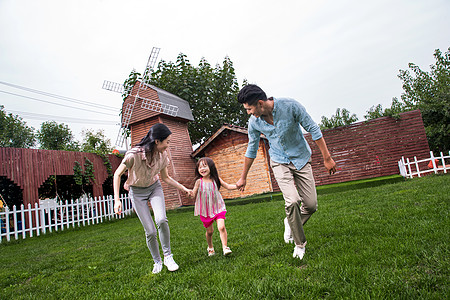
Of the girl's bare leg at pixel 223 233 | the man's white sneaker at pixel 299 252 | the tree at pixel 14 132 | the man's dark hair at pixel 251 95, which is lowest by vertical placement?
the man's white sneaker at pixel 299 252

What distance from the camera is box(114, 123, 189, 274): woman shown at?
3.76m

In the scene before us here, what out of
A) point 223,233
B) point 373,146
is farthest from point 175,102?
point 223,233

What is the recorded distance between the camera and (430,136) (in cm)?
2539

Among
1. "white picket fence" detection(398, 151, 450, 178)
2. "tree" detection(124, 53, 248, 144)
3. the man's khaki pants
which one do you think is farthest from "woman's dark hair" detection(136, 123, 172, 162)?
"tree" detection(124, 53, 248, 144)

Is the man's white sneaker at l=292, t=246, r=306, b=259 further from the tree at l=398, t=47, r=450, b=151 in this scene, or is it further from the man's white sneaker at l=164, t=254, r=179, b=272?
the tree at l=398, t=47, r=450, b=151

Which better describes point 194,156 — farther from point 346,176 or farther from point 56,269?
point 56,269

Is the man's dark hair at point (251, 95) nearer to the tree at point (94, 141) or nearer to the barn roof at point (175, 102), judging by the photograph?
the barn roof at point (175, 102)

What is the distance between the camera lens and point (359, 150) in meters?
16.8

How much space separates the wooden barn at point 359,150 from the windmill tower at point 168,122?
328 cm

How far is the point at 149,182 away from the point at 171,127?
1648 centimetres

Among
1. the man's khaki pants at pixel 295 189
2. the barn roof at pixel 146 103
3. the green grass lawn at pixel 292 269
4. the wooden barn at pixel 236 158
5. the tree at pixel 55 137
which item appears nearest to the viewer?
the green grass lawn at pixel 292 269

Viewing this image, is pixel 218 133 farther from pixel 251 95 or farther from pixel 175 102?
pixel 251 95

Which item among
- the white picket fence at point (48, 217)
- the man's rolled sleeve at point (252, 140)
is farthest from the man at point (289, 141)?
the white picket fence at point (48, 217)

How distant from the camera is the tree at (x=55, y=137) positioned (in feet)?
161
